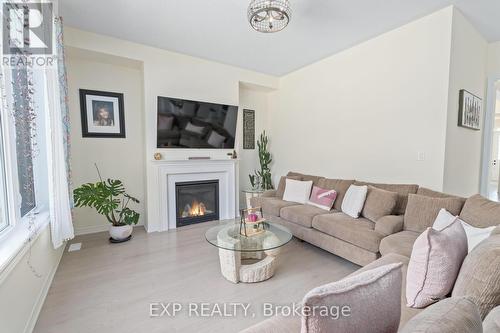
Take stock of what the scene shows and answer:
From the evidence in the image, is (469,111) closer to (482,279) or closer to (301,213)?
(301,213)

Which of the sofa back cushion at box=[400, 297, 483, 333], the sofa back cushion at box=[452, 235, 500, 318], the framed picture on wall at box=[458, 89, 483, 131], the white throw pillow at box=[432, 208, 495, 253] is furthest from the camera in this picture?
the framed picture on wall at box=[458, 89, 483, 131]

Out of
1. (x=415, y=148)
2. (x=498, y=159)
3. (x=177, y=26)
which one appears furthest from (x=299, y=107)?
(x=498, y=159)

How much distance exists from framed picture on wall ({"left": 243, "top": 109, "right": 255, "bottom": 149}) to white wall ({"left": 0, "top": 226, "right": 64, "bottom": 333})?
3574 mm

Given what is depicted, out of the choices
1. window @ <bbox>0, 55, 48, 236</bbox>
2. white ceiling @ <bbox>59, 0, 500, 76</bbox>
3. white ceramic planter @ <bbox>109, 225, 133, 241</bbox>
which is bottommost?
white ceramic planter @ <bbox>109, 225, 133, 241</bbox>

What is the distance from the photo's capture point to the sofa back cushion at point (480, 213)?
1.80 meters

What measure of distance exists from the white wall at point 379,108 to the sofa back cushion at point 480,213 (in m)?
0.72

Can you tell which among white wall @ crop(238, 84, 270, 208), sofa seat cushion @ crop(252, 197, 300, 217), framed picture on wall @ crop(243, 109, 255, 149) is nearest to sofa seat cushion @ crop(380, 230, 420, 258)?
sofa seat cushion @ crop(252, 197, 300, 217)

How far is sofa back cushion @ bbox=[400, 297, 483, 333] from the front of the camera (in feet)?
1.97

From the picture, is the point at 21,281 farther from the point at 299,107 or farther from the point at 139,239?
the point at 299,107

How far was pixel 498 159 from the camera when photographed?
814 centimetres

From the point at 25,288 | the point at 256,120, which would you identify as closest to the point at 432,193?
the point at 256,120

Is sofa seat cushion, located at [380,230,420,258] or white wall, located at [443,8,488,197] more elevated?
white wall, located at [443,8,488,197]

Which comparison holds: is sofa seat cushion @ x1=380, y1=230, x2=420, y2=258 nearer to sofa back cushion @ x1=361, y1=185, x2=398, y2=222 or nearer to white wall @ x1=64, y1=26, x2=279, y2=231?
sofa back cushion @ x1=361, y1=185, x2=398, y2=222

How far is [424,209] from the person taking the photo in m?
2.28
